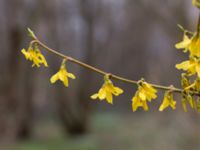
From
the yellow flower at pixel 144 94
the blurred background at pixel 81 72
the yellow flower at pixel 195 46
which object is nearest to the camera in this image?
Result: the yellow flower at pixel 195 46

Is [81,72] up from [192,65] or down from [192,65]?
up

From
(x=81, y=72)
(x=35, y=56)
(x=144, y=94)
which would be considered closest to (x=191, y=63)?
(x=144, y=94)

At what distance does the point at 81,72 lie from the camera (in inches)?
587

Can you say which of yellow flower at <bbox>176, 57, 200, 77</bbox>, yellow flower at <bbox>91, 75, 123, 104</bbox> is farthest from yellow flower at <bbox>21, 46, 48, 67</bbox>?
yellow flower at <bbox>176, 57, 200, 77</bbox>

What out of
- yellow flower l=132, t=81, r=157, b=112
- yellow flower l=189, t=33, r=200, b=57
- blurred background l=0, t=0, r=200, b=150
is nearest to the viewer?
yellow flower l=189, t=33, r=200, b=57

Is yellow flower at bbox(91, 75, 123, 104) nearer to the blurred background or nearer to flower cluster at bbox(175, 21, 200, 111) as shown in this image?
flower cluster at bbox(175, 21, 200, 111)

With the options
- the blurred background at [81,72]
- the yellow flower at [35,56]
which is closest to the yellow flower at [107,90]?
the yellow flower at [35,56]

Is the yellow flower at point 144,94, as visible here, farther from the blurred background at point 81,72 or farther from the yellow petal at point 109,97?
the blurred background at point 81,72

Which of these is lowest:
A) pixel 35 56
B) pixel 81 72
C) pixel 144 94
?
pixel 144 94

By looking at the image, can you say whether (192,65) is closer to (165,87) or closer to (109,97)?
(165,87)

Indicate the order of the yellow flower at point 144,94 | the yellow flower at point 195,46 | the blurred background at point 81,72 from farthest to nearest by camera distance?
1. the blurred background at point 81,72
2. the yellow flower at point 144,94
3. the yellow flower at point 195,46

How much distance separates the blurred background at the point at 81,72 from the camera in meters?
10.5

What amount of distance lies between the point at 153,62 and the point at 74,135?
8455mm

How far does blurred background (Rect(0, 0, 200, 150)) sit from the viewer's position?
34.6 feet
